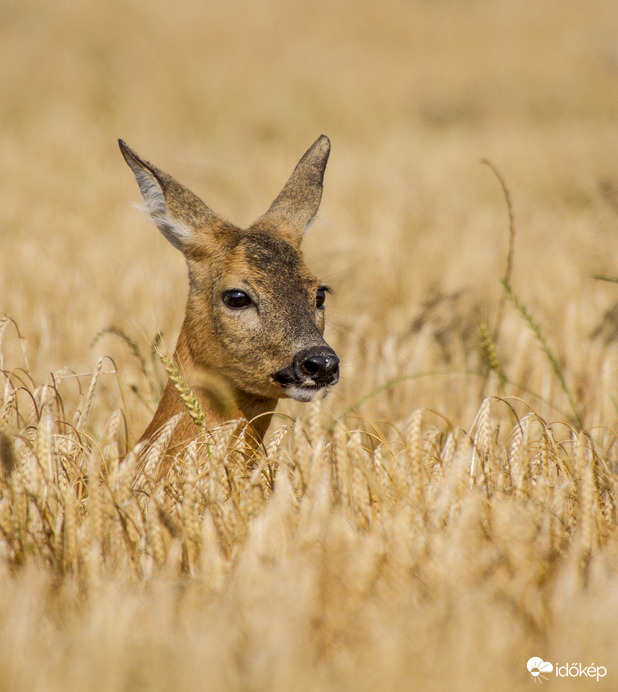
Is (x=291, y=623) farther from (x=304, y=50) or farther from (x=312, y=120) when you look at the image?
(x=304, y=50)

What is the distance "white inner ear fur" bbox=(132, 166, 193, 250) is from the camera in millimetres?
4102

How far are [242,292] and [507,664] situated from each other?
2.25 metres

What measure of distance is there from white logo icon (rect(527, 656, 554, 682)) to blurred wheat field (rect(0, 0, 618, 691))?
0.02 m

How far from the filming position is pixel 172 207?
418cm

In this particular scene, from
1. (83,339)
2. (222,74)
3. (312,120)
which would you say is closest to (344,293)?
(83,339)

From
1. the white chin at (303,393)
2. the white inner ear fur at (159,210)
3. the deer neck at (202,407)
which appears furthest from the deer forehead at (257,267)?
the white chin at (303,393)

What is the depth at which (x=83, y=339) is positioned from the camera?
5.45m

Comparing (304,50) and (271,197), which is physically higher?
(304,50)

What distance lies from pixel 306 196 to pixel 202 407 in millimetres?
1415

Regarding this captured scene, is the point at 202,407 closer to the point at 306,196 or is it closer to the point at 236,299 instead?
the point at 236,299

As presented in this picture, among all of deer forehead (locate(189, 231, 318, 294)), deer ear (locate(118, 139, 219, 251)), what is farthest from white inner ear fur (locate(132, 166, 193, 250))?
deer forehead (locate(189, 231, 318, 294))

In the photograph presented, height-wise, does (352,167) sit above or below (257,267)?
above

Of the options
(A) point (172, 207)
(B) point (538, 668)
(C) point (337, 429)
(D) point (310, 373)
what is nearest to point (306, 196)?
(A) point (172, 207)

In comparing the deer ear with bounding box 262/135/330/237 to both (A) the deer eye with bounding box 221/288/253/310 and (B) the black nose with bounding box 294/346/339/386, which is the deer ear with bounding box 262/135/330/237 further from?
(B) the black nose with bounding box 294/346/339/386
